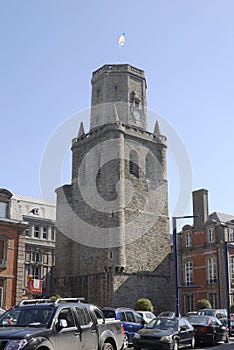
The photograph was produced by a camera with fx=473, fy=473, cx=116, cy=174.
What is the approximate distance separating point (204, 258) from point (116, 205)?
35.4 feet

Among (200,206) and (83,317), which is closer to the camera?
(83,317)

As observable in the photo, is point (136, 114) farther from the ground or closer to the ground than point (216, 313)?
farther from the ground

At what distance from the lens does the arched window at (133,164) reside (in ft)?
176

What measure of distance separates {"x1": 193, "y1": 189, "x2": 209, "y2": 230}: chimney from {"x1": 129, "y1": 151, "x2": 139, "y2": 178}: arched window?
23.4 feet

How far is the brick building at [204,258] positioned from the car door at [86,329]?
3655 centimetres

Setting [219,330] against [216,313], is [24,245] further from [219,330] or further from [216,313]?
[219,330]

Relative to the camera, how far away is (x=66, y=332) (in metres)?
11.1

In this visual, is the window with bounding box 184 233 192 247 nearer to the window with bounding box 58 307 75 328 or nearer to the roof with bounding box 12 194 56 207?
the roof with bounding box 12 194 56 207

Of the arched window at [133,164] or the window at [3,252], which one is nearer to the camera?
the window at [3,252]

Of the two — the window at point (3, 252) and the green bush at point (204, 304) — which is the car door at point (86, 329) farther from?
the green bush at point (204, 304)

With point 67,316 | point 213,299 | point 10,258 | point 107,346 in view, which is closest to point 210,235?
point 213,299

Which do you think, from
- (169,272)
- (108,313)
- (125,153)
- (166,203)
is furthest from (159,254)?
(108,313)

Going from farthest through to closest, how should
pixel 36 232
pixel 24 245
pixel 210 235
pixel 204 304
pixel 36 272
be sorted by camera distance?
1. pixel 36 232
2. pixel 36 272
3. pixel 210 235
4. pixel 204 304
5. pixel 24 245

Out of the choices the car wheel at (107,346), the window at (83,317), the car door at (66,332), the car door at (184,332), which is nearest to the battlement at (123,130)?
the car door at (184,332)
